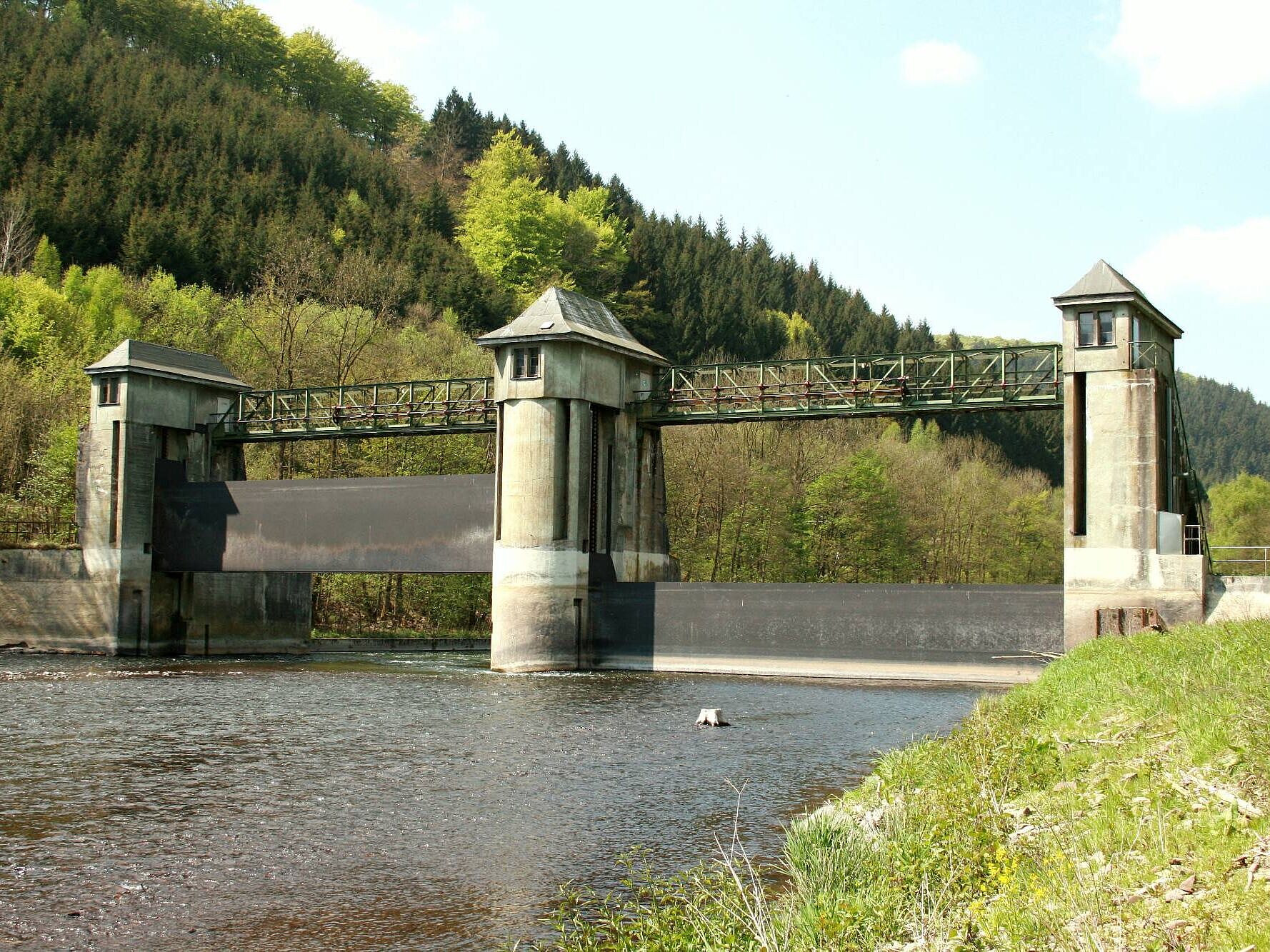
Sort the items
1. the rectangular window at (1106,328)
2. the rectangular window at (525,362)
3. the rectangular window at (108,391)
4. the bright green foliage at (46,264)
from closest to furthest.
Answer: the rectangular window at (1106,328)
the rectangular window at (525,362)
the rectangular window at (108,391)
the bright green foliage at (46,264)

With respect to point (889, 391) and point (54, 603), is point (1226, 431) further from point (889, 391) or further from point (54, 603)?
point (54, 603)

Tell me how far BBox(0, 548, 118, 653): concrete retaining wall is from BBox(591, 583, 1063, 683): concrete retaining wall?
1680cm

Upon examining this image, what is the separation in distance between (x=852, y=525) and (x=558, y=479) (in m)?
25.7

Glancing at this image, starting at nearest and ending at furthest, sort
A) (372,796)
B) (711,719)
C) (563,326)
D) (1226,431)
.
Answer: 1. (372,796)
2. (711,719)
3. (563,326)
4. (1226,431)

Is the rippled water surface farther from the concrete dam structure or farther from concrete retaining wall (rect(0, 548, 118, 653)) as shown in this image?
concrete retaining wall (rect(0, 548, 118, 653))

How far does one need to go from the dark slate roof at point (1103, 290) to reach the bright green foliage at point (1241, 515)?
56.9 metres

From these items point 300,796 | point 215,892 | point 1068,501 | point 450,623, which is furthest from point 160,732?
point 450,623

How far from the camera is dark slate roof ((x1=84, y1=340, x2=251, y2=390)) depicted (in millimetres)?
41562

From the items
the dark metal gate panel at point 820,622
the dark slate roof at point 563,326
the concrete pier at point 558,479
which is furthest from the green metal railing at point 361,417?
the dark metal gate panel at point 820,622

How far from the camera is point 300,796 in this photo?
15.4m

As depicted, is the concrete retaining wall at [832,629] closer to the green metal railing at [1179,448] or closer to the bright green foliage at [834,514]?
the green metal railing at [1179,448]

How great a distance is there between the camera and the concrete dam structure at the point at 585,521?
98.2 feet

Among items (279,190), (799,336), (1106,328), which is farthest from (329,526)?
(799,336)

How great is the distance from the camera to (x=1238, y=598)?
28.3m
